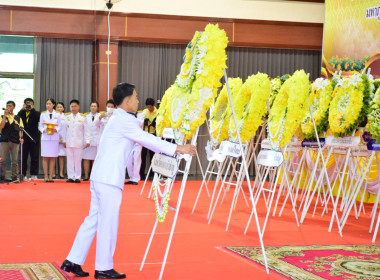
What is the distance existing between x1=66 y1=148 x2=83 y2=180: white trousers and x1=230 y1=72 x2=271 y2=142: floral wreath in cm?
546

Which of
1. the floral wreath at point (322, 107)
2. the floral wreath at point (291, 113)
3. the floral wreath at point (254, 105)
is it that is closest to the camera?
the floral wreath at point (291, 113)

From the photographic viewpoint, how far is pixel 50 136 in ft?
40.0

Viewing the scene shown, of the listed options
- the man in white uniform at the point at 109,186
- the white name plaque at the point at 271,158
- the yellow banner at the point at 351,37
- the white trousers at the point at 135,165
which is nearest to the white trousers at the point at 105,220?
the man in white uniform at the point at 109,186

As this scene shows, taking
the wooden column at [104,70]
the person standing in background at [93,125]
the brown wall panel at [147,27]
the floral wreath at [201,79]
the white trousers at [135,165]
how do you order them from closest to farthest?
1. the floral wreath at [201,79]
2. the white trousers at [135,165]
3. the person standing in background at [93,125]
4. the brown wall panel at [147,27]
5. the wooden column at [104,70]

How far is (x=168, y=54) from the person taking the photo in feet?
45.7

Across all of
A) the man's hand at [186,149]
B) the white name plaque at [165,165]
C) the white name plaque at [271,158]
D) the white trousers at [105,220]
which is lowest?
the white trousers at [105,220]

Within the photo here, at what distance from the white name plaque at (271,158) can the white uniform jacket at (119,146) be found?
6.99 feet

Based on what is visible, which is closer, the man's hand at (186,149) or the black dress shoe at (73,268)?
the man's hand at (186,149)

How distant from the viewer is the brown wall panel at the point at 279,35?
537 inches

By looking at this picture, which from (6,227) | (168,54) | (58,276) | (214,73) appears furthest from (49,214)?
(168,54)

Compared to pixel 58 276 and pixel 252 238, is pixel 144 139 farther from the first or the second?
pixel 252 238

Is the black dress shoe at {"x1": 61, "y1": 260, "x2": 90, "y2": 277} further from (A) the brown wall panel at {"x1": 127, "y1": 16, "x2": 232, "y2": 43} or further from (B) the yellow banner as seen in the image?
(A) the brown wall panel at {"x1": 127, "y1": 16, "x2": 232, "y2": 43}

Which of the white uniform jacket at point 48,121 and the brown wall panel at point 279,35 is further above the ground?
the brown wall panel at point 279,35

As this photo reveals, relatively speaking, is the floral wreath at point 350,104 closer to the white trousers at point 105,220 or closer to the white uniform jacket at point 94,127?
the white trousers at point 105,220
